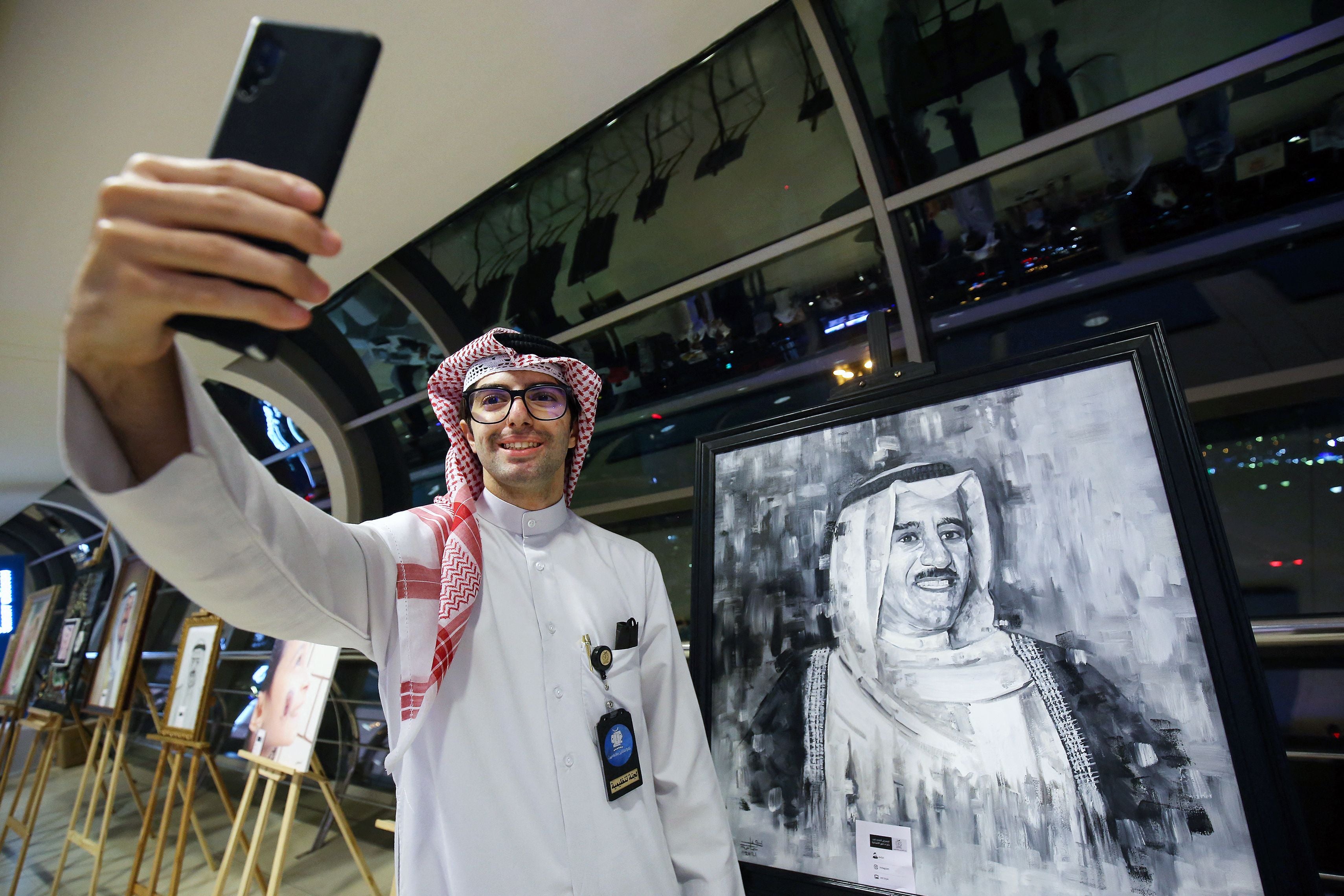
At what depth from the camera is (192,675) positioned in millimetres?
3596

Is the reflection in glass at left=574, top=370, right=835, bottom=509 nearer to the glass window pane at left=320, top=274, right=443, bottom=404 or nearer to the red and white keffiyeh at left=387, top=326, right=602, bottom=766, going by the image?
the glass window pane at left=320, top=274, right=443, bottom=404

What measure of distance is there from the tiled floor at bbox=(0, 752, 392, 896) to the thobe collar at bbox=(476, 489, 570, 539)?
2.93 m

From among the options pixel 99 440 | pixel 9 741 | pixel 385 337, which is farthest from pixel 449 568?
pixel 9 741

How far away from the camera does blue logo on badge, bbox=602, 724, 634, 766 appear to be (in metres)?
1.33

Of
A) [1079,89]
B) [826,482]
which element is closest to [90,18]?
Result: [826,482]

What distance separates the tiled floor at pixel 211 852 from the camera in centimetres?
360

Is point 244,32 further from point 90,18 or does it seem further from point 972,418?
point 972,418

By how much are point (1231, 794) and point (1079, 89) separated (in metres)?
2.37

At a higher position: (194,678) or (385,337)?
(385,337)

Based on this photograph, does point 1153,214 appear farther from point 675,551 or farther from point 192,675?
point 192,675

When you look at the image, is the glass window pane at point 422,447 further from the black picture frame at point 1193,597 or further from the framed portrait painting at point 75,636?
the black picture frame at point 1193,597

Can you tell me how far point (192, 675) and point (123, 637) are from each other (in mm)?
1111

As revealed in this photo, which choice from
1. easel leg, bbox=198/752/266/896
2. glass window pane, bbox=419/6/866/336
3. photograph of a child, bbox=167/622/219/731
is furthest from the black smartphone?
photograph of a child, bbox=167/622/219/731

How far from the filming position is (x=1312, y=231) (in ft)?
6.78
